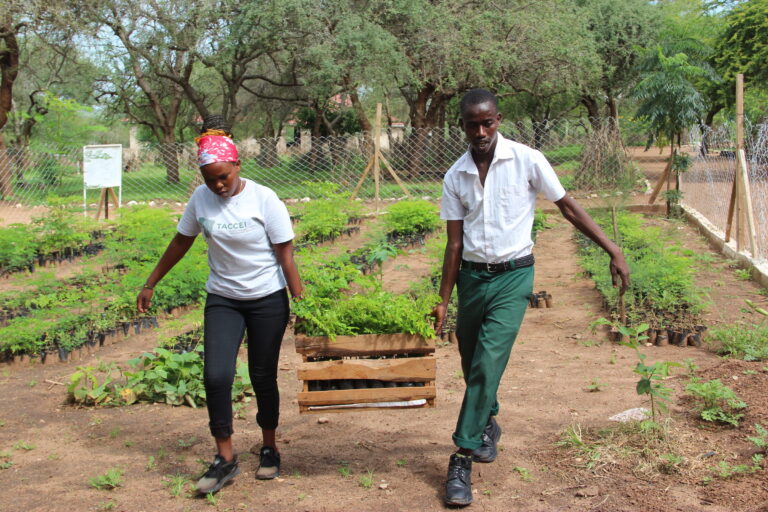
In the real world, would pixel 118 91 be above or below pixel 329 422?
above

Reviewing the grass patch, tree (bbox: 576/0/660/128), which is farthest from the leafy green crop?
tree (bbox: 576/0/660/128)

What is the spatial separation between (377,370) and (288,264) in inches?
26.9

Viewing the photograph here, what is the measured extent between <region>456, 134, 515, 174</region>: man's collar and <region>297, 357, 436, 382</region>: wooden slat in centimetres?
95

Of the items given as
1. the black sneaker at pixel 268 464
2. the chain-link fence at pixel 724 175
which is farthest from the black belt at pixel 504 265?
the chain-link fence at pixel 724 175

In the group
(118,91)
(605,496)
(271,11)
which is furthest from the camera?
(118,91)

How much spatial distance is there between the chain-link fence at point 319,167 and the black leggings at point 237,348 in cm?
1077

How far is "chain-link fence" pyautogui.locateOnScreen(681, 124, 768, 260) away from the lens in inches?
359

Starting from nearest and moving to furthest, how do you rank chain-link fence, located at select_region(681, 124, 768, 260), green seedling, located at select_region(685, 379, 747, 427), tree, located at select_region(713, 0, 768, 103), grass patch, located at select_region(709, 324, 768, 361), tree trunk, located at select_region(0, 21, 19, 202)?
green seedling, located at select_region(685, 379, 747, 427)
grass patch, located at select_region(709, 324, 768, 361)
chain-link fence, located at select_region(681, 124, 768, 260)
tree trunk, located at select_region(0, 21, 19, 202)
tree, located at select_region(713, 0, 768, 103)

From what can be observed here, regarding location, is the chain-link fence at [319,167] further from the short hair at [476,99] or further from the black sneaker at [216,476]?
the short hair at [476,99]

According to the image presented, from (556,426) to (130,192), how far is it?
A: 1865 cm

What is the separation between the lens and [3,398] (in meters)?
5.27

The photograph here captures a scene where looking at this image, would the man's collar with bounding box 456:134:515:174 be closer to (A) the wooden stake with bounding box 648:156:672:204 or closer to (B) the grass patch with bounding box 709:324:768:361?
(B) the grass patch with bounding box 709:324:768:361

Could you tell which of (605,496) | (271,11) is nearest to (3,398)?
(605,496)

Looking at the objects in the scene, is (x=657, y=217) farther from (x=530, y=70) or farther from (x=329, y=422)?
(x=329, y=422)
